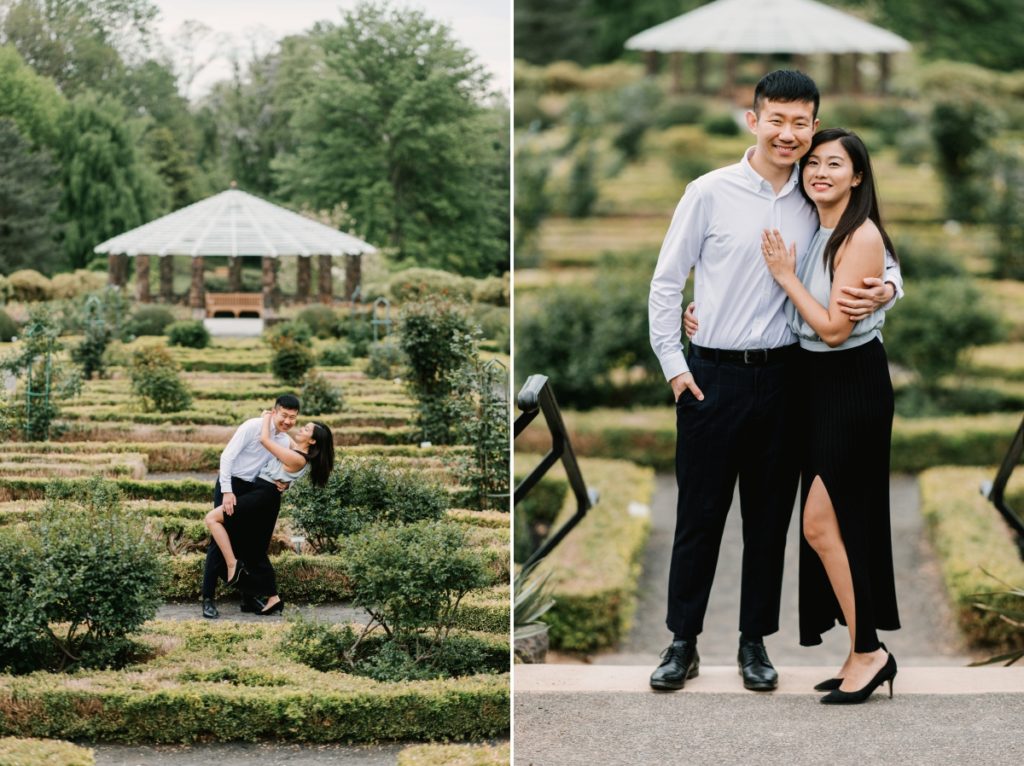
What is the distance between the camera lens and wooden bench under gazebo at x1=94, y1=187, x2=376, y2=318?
441cm

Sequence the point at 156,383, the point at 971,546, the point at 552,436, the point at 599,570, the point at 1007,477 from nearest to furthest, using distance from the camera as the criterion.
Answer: the point at 156,383, the point at 552,436, the point at 1007,477, the point at 599,570, the point at 971,546

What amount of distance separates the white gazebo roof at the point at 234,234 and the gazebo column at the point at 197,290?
0.04 meters

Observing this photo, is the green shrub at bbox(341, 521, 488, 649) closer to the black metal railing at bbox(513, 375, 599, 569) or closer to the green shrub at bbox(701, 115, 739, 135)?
the black metal railing at bbox(513, 375, 599, 569)

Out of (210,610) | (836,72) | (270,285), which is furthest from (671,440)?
(836,72)

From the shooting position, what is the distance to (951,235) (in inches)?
585

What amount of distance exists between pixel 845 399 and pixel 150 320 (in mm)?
2322

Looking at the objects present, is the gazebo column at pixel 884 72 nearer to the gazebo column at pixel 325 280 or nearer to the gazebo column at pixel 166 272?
the gazebo column at pixel 325 280

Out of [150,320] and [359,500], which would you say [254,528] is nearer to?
[359,500]

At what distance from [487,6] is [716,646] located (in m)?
4.24

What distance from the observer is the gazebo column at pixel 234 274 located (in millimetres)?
4543

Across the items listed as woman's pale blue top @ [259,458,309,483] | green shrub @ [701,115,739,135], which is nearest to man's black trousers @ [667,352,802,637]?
woman's pale blue top @ [259,458,309,483]

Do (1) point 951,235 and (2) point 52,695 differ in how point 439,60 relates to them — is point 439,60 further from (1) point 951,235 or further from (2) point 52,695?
(1) point 951,235

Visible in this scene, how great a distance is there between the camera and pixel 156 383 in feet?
14.5

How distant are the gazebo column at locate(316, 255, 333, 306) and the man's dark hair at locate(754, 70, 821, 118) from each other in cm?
162
